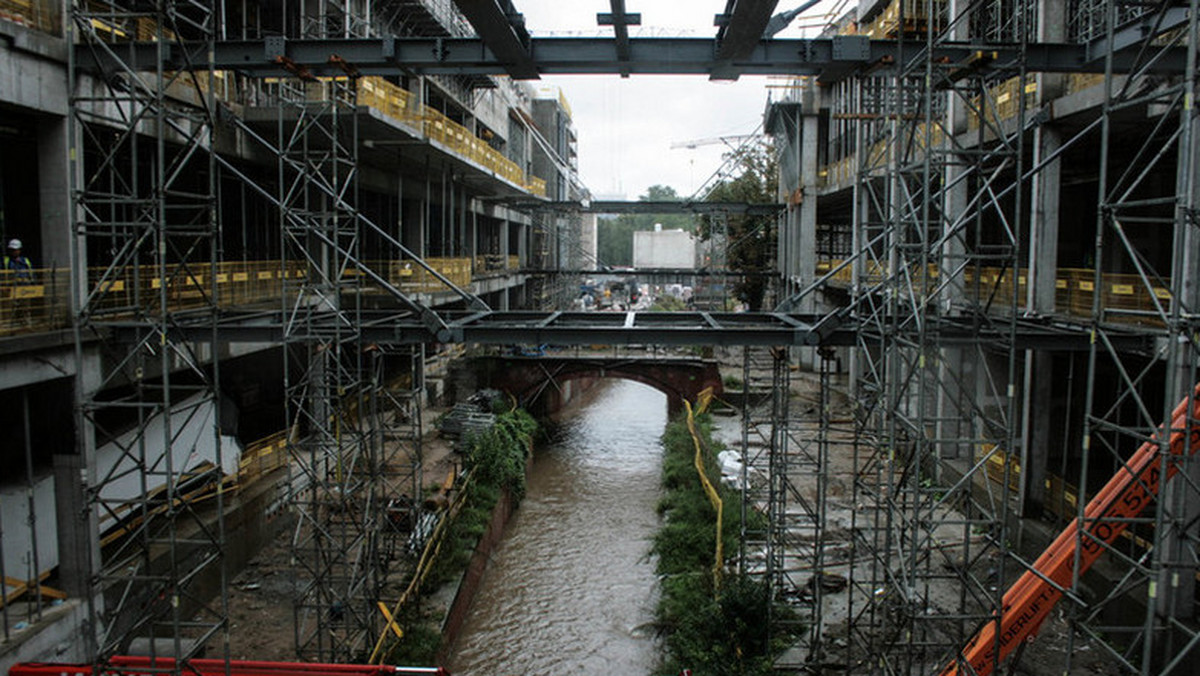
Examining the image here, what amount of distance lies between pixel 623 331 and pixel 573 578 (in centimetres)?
929

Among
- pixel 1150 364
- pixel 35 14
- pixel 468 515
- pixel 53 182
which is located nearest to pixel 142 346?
pixel 53 182

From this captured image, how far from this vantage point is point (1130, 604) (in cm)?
1306

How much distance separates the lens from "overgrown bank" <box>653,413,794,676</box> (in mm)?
14812

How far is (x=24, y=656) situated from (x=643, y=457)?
24669 millimetres

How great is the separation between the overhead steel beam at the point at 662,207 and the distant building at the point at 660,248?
50731mm

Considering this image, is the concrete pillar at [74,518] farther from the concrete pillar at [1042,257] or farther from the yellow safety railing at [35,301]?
the concrete pillar at [1042,257]

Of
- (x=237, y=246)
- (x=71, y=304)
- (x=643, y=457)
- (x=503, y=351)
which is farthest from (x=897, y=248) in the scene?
(x=503, y=351)

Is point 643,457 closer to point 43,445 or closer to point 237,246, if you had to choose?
point 237,246

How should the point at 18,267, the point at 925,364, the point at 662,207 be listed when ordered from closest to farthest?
the point at 925,364 → the point at 18,267 → the point at 662,207

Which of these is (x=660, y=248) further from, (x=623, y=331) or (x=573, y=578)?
(x=623, y=331)

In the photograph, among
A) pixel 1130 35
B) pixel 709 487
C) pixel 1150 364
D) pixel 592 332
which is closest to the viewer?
pixel 1150 364

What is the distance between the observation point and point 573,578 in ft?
70.6

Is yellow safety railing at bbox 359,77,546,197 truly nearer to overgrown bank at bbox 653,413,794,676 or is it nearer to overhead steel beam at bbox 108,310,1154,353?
overhead steel beam at bbox 108,310,1154,353

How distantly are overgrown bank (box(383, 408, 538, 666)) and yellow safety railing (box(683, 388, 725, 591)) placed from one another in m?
5.49
